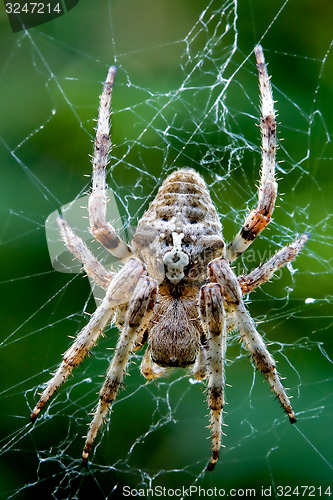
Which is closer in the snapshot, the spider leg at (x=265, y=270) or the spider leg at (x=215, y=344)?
the spider leg at (x=215, y=344)

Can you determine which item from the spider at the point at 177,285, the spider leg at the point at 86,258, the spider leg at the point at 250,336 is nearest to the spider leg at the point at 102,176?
the spider at the point at 177,285

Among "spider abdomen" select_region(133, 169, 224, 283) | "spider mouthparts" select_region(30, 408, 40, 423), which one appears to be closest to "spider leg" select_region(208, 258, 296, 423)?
"spider abdomen" select_region(133, 169, 224, 283)

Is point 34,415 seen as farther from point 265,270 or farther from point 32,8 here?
point 32,8

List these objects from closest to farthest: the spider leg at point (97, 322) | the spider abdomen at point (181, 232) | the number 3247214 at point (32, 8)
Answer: the spider leg at point (97, 322)
the spider abdomen at point (181, 232)
the number 3247214 at point (32, 8)

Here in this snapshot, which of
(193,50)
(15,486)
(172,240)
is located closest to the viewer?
(172,240)

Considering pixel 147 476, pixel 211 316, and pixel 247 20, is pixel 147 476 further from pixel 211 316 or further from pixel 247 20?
pixel 247 20

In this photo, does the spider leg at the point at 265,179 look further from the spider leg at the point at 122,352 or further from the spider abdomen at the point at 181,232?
the spider leg at the point at 122,352

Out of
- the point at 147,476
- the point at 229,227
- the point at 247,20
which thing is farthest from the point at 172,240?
the point at 247,20

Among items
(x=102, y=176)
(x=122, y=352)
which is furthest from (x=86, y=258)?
(x=122, y=352)
